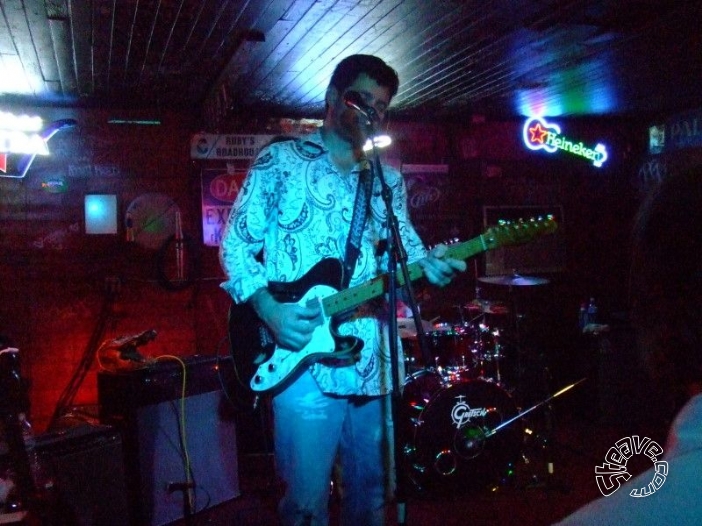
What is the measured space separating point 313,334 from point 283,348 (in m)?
0.11

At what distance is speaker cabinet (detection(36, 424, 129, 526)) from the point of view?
11.1 feet

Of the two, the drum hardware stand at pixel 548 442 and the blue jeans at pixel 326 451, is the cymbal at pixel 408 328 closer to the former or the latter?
the drum hardware stand at pixel 548 442

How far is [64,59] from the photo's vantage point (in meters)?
4.62

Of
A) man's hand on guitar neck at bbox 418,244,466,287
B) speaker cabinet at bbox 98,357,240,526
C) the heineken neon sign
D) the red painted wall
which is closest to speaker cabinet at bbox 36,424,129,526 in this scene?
speaker cabinet at bbox 98,357,240,526

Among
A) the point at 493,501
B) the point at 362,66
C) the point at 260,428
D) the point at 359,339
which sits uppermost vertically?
the point at 362,66

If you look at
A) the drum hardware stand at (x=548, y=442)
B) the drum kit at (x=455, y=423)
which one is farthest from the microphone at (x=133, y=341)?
the drum hardware stand at (x=548, y=442)

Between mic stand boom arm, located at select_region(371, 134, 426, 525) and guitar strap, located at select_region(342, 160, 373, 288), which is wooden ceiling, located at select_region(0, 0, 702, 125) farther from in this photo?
mic stand boom arm, located at select_region(371, 134, 426, 525)

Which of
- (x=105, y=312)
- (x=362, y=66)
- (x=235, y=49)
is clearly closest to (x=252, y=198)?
(x=362, y=66)

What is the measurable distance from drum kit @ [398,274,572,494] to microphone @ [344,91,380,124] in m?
2.47

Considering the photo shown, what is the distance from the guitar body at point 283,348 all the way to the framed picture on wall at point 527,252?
494 cm

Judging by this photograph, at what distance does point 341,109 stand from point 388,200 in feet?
1.67

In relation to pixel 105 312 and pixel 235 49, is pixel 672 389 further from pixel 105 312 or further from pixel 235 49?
pixel 105 312

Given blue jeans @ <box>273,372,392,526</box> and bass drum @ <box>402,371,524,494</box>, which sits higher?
blue jeans @ <box>273,372,392,526</box>

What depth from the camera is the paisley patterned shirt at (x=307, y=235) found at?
6.97 ft
